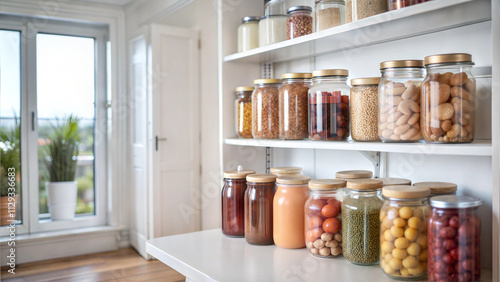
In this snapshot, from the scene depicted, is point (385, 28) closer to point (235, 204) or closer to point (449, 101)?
point (449, 101)

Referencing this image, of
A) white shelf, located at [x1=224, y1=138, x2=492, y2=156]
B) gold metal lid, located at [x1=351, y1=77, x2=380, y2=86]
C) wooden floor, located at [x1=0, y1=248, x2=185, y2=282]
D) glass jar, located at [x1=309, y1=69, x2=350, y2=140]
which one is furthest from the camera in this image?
wooden floor, located at [x1=0, y1=248, x2=185, y2=282]

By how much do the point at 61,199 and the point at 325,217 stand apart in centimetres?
300

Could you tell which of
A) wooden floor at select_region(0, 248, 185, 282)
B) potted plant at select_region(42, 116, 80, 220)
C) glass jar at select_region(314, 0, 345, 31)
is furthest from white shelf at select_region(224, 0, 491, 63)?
potted plant at select_region(42, 116, 80, 220)

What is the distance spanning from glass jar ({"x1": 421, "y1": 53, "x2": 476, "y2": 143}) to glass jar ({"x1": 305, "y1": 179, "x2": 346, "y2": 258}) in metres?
0.32

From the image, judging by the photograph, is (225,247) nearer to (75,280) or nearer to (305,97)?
(305,97)

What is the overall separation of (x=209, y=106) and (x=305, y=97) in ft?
6.34

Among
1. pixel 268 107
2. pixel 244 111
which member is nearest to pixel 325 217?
pixel 268 107

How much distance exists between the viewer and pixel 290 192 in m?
1.40

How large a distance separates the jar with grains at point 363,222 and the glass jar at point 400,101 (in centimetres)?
15

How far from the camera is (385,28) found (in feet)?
4.14

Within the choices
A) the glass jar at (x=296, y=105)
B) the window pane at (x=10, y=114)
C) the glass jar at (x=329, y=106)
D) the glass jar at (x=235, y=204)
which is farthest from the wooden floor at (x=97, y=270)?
the glass jar at (x=329, y=106)

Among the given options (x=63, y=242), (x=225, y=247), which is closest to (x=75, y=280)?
(x=63, y=242)

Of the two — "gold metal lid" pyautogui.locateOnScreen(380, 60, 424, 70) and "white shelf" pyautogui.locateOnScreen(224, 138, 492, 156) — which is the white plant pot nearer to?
"white shelf" pyautogui.locateOnScreen(224, 138, 492, 156)

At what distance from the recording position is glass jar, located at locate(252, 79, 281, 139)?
Answer: 1.59 metres
